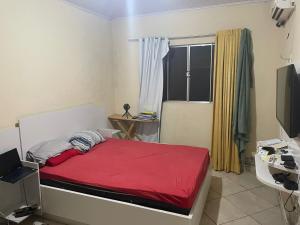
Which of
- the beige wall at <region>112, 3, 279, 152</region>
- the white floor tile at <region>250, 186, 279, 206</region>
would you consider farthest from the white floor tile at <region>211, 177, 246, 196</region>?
the beige wall at <region>112, 3, 279, 152</region>

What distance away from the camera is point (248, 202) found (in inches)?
108

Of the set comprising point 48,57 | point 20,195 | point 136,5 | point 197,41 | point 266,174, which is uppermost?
point 136,5

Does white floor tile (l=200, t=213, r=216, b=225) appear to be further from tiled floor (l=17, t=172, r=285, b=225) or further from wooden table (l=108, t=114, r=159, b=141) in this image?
wooden table (l=108, t=114, r=159, b=141)

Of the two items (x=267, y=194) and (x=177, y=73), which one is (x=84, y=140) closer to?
(x=177, y=73)

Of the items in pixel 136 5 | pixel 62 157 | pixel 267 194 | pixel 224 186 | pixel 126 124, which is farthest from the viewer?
pixel 126 124

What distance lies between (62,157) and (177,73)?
240cm

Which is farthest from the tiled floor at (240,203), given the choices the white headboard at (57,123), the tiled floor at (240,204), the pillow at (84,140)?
the white headboard at (57,123)

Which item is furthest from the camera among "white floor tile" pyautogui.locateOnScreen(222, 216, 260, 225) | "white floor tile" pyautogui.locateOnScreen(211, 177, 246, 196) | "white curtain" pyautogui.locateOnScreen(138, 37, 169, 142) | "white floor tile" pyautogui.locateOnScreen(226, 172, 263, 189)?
"white curtain" pyautogui.locateOnScreen(138, 37, 169, 142)

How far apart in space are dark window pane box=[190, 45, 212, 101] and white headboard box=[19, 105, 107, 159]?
170cm

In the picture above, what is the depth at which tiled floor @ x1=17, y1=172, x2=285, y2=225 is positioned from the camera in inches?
94.3

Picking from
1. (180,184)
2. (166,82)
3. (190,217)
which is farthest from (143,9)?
(190,217)

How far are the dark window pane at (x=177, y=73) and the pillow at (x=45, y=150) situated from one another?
6.93ft

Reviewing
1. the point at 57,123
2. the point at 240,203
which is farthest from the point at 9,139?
the point at 240,203

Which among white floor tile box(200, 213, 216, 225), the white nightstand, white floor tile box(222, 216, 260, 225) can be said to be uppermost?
the white nightstand
